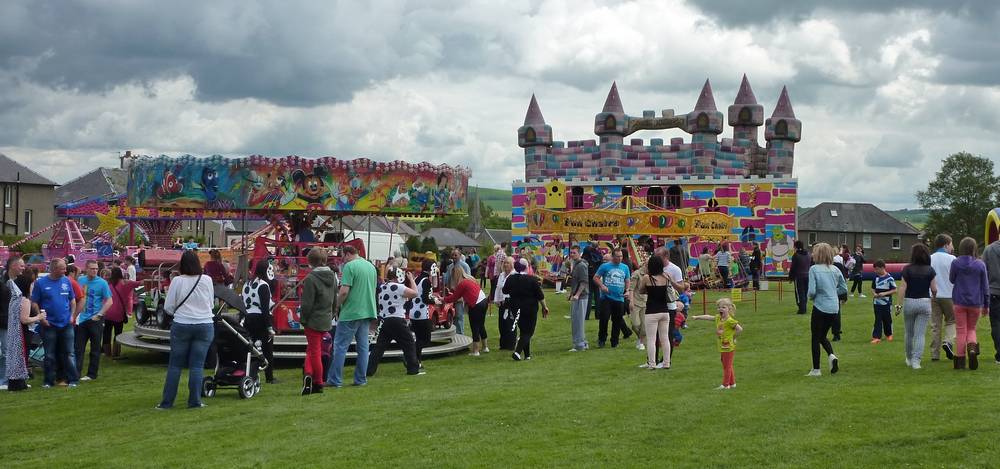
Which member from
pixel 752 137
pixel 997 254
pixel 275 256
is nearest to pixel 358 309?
pixel 275 256

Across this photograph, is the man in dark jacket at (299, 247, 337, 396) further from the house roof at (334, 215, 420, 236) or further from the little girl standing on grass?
the house roof at (334, 215, 420, 236)

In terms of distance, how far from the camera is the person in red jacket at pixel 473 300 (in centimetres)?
1669

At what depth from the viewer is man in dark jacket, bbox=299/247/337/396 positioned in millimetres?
12320

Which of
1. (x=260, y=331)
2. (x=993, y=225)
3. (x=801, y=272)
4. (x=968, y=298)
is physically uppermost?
(x=993, y=225)

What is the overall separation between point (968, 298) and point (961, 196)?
65832 millimetres

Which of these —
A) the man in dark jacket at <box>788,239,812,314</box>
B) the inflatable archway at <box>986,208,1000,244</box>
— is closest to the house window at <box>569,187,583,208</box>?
the man in dark jacket at <box>788,239,812,314</box>

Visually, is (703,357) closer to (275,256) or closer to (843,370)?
(843,370)

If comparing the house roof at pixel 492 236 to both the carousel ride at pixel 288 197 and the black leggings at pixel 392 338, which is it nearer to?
the carousel ride at pixel 288 197

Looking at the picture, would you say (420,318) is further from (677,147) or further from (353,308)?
(677,147)

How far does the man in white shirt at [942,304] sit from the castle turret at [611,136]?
2455 cm

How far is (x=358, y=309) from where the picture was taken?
42.5 ft

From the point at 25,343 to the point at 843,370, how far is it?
10566 mm

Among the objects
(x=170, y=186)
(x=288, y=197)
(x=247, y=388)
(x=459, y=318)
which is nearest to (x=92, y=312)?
(x=170, y=186)

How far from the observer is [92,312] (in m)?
14.5
